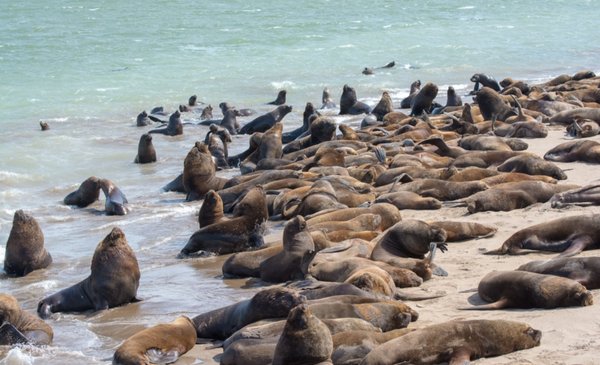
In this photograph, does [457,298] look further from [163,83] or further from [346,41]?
[346,41]

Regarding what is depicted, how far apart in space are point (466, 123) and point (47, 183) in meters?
5.87

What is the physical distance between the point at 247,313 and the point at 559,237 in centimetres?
240

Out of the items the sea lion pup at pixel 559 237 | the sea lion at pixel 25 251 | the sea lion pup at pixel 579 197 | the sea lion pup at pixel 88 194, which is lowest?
the sea lion pup at pixel 88 194

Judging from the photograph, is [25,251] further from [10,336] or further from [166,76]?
[166,76]

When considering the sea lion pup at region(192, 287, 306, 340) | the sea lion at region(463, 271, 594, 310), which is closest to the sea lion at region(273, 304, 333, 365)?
the sea lion pup at region(192, 287, 306, 340)

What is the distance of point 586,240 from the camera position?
7.23m

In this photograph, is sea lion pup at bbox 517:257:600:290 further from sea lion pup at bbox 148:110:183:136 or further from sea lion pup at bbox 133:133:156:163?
sea lion pup at bbox 148:110:183:136

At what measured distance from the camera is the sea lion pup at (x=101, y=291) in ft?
26.1

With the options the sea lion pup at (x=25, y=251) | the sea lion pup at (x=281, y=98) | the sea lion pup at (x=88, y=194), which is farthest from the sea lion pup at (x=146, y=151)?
the sea lion pup at (x=281, y=98)

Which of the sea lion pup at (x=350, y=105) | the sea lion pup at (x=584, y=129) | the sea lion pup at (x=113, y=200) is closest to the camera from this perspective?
the sea lion pup at (x=113, y=200)

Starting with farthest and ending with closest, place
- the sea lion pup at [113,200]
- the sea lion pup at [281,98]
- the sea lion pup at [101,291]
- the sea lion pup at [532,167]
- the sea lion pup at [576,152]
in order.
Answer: the sea lion pup at [281,98] → the sea lion pup at [113,200] → the sea lion pup at [576,152] → the sea lion pup at [532,167] → the sea lion pup at [101,291]

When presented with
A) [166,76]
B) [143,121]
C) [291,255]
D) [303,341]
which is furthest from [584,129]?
[166,76]

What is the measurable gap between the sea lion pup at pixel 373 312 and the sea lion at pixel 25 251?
4.08 meters

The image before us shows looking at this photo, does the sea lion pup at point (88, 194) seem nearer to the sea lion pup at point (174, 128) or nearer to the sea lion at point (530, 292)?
the sea lion pup at point (174, 128)
